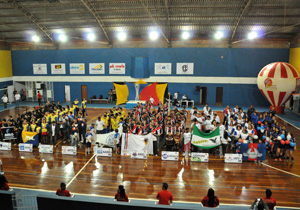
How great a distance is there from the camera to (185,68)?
1015 inches

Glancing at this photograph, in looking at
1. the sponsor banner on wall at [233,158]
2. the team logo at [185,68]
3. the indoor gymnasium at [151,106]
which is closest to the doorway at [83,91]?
the indoor gymnasium at [151,106]

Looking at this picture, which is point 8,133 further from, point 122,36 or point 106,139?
point 122,36

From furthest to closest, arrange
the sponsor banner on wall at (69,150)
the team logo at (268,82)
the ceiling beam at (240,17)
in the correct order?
1. the team logo at (268,82)
2. the ceiling beam at (240,17)
3. the sponsor banner on wall at (69,150)

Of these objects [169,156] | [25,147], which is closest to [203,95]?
[169,156]

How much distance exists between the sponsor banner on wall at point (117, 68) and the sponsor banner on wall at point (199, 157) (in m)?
17.5

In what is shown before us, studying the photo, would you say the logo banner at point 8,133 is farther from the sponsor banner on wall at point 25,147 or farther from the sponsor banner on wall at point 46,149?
the sponsor banner on wall at point 46,149

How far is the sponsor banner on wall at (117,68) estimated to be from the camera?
87.3ft

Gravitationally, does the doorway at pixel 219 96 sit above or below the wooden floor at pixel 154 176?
above

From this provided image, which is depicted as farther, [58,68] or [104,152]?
[58,68]

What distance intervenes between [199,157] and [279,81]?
12.3 metres

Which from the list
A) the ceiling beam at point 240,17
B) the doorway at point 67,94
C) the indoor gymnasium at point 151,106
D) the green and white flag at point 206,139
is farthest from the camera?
the doorway at point 67,94

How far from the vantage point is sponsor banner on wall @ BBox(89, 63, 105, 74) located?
88.4ft

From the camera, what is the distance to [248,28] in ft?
74.3

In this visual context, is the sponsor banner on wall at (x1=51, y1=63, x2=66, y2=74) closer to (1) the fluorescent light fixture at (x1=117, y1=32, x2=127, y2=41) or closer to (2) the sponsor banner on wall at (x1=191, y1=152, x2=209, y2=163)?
(1) the fluorescent light fixture at (x1=117, y1=32, x2=127, y2=41)
